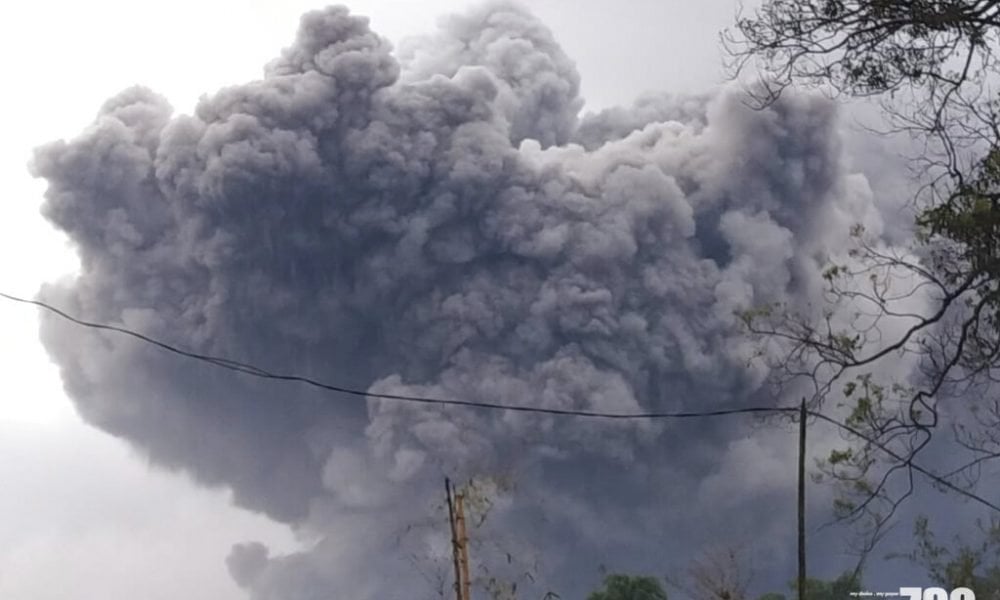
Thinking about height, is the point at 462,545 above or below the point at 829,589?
below

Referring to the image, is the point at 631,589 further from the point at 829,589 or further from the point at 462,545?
the point at 462,545

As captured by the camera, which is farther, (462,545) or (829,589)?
(829,589)

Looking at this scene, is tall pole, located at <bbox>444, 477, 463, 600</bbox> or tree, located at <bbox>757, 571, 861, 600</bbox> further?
tree, located at <bbox>757, 571, 861, 600</bbox>

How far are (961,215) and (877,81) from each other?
3.50ft

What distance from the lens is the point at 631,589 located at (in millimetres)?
29328

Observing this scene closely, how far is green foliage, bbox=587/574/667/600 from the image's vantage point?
28.9 m

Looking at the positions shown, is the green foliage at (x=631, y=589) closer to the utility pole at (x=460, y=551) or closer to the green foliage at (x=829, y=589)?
the green foliage at (x=829, y=589)

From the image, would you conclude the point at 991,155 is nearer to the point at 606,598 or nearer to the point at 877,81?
the point at 877,81

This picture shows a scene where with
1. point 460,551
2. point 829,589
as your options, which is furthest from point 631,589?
point 460,551

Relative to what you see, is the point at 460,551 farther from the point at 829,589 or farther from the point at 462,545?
the point at 829,589

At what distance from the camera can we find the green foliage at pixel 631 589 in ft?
94.8

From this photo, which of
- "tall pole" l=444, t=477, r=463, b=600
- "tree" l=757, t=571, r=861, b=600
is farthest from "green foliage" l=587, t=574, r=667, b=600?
"tall pole" l=444, t=477, r=463, b=600

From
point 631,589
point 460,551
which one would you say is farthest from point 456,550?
point 631,589

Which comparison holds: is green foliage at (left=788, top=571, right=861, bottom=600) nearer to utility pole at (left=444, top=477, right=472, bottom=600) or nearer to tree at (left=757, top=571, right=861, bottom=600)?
tree at (left=757, top=571, right=861, bottom=600)
